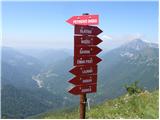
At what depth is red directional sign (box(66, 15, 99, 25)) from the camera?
11.8 m

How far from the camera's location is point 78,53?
37.2ft

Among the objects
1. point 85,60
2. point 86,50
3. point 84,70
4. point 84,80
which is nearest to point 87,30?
point 86,50

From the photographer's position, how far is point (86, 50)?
1173 centimetres

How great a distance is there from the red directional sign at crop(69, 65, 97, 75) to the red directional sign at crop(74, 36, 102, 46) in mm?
750

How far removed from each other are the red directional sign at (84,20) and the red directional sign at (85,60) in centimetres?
113

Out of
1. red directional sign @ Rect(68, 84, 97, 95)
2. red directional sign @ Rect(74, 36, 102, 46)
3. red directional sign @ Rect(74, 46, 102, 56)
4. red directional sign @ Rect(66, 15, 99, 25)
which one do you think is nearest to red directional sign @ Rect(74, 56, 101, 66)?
red directional sign @ Rect(74, 46, 102, 56)

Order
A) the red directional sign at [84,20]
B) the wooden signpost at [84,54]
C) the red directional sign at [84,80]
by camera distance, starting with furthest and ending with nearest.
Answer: the red directional sign at [84,20] → the red directional sign at [84,80] → the wooden signpost at [84,54]

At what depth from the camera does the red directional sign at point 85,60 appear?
1141cm

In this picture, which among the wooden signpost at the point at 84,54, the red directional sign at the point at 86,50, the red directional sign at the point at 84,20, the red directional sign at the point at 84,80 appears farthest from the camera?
the red directional sign at the point at 84,20

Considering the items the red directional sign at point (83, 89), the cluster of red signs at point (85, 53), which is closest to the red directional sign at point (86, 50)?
the cluster of red signs at point (85, 53)

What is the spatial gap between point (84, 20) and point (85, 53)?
112 cm

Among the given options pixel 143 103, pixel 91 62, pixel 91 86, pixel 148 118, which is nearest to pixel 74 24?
pixel 91 62

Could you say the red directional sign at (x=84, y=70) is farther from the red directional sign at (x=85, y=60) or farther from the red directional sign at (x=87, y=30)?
the red directional sign at (x=87, y=30)

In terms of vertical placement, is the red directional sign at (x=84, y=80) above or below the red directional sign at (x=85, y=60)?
below
